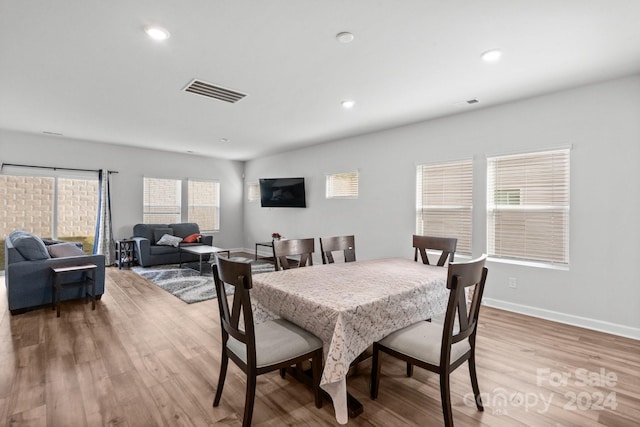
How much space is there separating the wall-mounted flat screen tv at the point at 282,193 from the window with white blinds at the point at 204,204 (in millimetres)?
1443

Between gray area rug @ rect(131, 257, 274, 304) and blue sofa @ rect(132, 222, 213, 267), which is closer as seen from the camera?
gray area rug @ rect(131, 257, 274, 304)

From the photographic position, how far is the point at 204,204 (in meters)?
7.79

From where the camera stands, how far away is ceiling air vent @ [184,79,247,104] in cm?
323

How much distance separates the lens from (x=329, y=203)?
5973mm

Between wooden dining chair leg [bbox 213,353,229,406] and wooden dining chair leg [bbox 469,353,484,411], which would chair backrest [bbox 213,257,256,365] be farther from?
wooden dining chair leg [bbox 469,353,484,411]

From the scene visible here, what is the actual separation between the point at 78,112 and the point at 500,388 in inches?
220

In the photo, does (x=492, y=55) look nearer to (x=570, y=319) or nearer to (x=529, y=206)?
(x=529, y=206)

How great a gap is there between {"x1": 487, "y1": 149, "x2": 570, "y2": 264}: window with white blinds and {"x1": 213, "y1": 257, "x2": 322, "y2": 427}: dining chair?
3016 mm

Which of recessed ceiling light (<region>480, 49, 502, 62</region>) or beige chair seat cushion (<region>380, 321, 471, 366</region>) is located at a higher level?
recessed ceiling light (<region>480, 49, 502, 62</region>)

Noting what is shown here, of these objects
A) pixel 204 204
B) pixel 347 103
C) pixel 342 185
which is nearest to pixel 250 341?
pixel 347 103

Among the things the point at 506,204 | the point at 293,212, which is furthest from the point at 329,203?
the point at 506,204

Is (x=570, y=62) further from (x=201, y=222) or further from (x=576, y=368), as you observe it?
(x=201, y=222)

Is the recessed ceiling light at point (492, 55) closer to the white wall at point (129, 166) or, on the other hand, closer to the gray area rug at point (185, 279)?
the gray area rug at point (185, 279)

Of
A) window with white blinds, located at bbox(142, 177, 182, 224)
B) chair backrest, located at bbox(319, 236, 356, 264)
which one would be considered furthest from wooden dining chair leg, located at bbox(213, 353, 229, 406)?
window with white blinds, located at bbox(142, 177, 182, 224)
